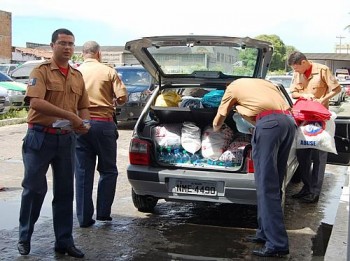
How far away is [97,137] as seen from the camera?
5234mm

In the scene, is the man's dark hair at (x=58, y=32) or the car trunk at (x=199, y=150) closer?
the man's dark hair at (x=58, y=32)

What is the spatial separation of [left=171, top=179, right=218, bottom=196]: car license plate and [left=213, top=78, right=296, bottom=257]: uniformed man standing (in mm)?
626

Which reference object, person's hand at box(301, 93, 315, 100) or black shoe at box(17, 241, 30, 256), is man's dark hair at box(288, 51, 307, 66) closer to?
person's hand at box(301, 93, 315, 100)

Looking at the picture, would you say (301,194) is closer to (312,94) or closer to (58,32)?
(312,94)

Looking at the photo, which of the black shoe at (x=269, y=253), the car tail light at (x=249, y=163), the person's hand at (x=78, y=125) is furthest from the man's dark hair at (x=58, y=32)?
the black shoe at (x=269, y=253)

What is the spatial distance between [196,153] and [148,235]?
3.32 ft

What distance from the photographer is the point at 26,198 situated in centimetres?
430

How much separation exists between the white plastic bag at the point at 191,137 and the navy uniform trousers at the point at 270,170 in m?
1.02

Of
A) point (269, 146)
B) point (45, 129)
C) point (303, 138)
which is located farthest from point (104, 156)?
point (303, 138)

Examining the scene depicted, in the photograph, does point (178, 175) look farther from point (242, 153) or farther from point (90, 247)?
A: point (90, 247)

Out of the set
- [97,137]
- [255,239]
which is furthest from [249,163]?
[97,137]

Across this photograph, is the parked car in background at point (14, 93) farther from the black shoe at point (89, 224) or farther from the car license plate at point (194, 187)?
the car license plate at point (194, 187)

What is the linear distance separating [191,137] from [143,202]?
0.97m

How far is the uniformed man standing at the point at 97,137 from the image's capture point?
17.2 feet
